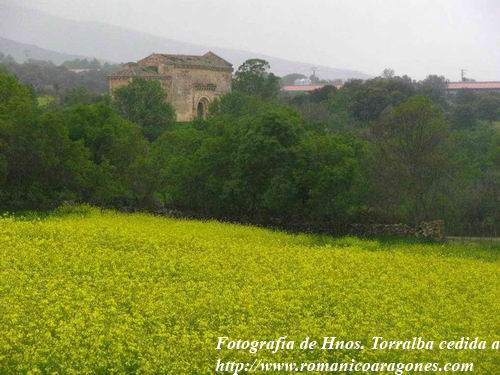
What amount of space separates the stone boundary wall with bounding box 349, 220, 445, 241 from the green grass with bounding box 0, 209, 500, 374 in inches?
354

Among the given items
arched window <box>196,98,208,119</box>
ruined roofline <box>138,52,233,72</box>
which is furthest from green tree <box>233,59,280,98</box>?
arched window <box>196,98,208,119</box>

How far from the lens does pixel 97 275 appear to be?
21.9 metres

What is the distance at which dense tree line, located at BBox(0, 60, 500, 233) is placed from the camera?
39219 mm

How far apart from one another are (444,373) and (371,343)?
2.03m

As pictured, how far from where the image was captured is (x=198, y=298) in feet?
64.3

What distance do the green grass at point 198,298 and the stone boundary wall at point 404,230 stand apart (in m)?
8.99

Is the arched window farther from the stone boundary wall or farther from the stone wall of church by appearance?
the stone boundary wall

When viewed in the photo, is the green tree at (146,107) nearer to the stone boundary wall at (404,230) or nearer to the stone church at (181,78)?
the stone church at (181,78)

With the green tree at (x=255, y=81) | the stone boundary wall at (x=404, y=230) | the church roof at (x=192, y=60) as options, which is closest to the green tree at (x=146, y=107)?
the church roof at (x=192, y=60)

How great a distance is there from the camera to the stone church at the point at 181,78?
81812 millimetres

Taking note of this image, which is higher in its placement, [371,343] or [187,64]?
[187,64]

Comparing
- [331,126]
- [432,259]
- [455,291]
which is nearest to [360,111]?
[331,126]

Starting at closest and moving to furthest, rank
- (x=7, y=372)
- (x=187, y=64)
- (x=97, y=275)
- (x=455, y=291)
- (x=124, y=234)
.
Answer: (x=7, y=372), (x=97, y=275), (x=455, y=291), (x=124, y=234), (x=187, y=64)

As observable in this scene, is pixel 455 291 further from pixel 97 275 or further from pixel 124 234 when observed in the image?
pixel 124 234
